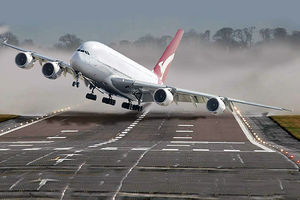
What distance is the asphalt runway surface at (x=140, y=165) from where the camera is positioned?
30953 mm

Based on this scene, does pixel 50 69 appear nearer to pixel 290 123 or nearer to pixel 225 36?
pixel 290 123

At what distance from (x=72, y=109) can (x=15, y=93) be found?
14.8 metres

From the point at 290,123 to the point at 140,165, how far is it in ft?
123

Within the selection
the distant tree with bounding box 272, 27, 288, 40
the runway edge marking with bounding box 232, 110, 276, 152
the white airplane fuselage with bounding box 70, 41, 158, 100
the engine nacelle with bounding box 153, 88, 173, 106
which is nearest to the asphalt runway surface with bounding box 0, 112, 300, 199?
the runway edge marking with bounding box 232, 110, 276, 152

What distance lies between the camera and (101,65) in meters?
67.0

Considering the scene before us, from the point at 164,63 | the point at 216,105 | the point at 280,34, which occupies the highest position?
the point at 280,34

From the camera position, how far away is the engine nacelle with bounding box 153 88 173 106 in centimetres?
6888

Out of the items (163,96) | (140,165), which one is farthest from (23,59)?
(140,165)

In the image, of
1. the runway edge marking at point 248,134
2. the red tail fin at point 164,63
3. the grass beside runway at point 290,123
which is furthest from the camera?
the red tail fin at point 164,63

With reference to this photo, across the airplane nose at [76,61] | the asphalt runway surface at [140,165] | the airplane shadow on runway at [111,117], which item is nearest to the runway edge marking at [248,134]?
the asphalt runway surface at [140,165]

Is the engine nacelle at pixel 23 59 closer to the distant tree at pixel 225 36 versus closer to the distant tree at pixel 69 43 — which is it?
the distant tree at pixel 69 43

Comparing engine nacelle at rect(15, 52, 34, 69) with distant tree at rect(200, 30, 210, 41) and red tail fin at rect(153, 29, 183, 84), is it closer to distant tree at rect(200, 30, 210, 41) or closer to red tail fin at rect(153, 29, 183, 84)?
red tail fin at rect(153, 29, 183, 84)

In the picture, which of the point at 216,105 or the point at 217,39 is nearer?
the point at 216,105

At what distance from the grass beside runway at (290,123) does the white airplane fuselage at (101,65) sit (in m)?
19.2
